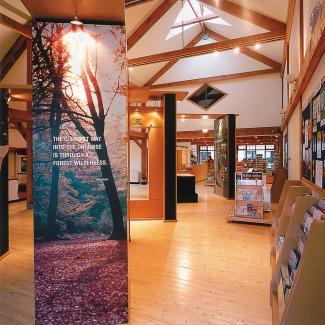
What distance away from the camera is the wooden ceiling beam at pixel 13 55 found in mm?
8688

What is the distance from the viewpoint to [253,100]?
41.1 feet

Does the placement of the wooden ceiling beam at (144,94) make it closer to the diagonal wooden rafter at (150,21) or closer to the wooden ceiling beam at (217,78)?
the diagonal wooden rafter at (150,21)

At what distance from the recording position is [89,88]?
2342 mm

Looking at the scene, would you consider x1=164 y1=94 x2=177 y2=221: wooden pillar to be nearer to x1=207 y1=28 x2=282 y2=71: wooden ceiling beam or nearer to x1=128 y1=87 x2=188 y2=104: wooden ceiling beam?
x1=128 y1=87 x2=188 y2=104: wooden ceiling beam

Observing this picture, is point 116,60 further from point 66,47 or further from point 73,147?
point 73,147

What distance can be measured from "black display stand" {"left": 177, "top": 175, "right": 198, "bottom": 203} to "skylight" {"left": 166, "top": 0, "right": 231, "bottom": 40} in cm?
580

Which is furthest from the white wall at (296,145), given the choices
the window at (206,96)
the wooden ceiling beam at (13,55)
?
the wooden ceiling beam at (13,55)

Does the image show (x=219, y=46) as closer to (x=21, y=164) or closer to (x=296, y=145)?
(x=296, y=145)

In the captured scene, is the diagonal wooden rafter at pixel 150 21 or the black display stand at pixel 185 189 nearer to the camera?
the diagonal wooden rafter at pixel 150 21

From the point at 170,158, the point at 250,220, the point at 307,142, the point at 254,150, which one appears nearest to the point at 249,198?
the point at 250,220

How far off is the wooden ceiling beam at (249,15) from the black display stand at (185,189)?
5.02 metres

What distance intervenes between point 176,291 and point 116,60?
8.19ft

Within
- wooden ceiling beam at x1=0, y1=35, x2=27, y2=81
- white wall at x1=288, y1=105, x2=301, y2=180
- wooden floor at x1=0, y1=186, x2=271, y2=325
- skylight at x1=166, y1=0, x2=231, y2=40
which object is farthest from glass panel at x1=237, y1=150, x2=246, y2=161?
wooden ceiling beam at x1=0, y1=35, x2=27, y2=81

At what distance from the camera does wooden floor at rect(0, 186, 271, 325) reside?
2627 millimetres
